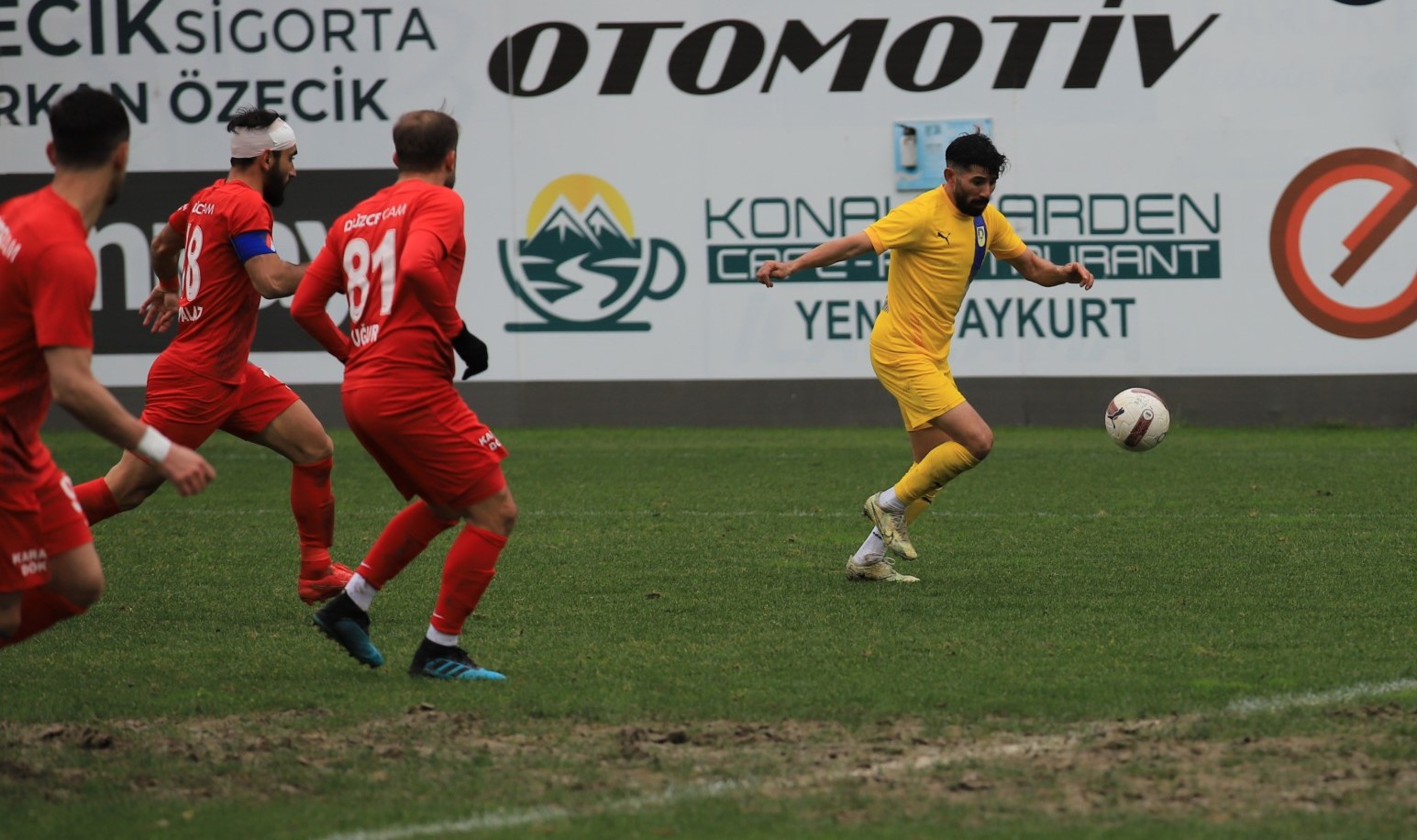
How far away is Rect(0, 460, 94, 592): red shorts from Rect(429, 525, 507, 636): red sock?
53.4 inches

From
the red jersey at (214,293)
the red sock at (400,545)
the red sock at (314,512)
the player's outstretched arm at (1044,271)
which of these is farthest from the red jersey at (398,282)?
the player's outstretched arm at (1044,271)

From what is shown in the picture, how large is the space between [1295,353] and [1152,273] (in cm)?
167

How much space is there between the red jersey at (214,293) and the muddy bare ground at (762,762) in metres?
2.51

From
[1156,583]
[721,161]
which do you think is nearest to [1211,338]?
[721,161]

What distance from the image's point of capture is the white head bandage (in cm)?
745

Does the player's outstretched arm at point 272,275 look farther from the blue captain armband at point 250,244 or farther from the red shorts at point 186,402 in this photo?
the red shorts at point 186,402

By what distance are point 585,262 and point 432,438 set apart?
12.4 meters

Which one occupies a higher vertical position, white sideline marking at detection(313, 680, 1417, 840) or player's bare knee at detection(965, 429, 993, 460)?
player's bare knee at detection(965, 429, 993, 460)

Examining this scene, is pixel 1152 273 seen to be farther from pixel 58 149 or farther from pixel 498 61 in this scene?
pixel 58 149

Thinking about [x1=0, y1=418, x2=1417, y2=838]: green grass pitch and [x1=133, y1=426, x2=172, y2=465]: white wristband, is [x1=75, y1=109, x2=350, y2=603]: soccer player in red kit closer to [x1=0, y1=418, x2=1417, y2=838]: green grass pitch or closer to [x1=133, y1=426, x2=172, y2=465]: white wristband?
[x1=0, y1=418, x2=1417, y2=838]: green grass pitch

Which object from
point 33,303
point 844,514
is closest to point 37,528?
point 33,303

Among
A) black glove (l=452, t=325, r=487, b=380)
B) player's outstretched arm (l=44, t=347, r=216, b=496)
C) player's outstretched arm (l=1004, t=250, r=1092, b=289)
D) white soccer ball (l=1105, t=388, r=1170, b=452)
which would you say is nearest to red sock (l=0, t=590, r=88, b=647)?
player's outstretched arm (l=44, t=347, r=216, b=496)

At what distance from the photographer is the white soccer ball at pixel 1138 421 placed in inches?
351

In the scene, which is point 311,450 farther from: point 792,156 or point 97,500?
point 792,156
